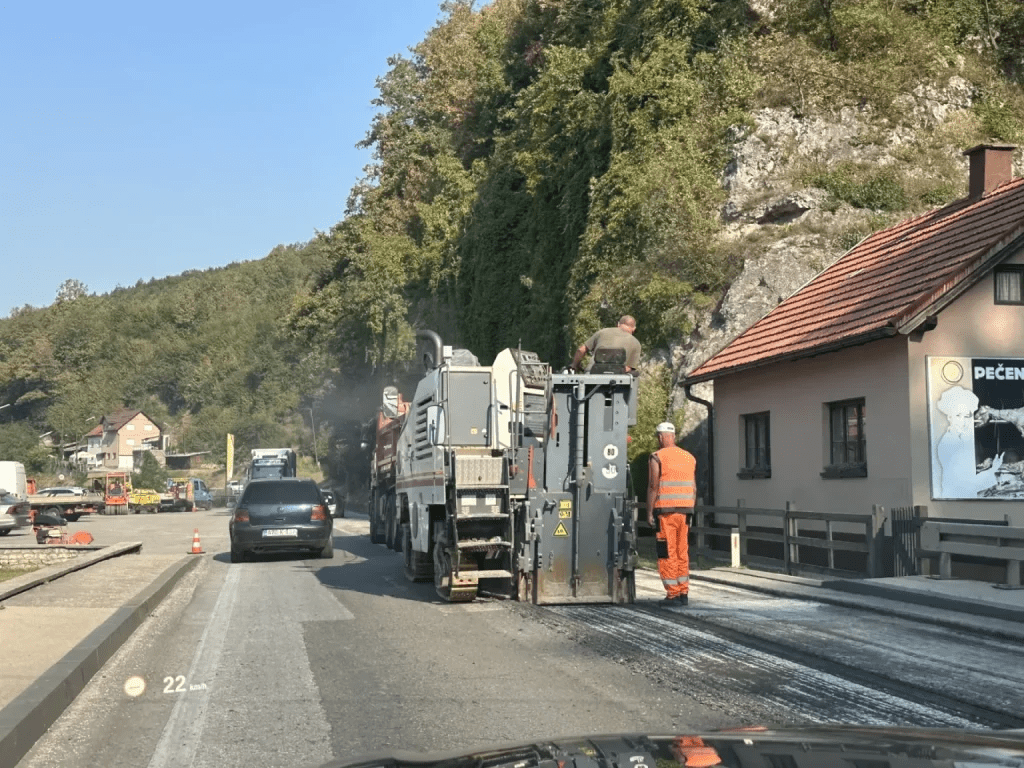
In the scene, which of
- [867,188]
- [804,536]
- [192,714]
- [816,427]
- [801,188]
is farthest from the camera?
[801,188]

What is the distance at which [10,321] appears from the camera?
152m

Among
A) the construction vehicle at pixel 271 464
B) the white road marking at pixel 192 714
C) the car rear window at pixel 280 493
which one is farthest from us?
the construction vehicle at pixel 271 464

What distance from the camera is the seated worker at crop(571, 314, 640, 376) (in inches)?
548

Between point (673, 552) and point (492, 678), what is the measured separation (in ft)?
15.7

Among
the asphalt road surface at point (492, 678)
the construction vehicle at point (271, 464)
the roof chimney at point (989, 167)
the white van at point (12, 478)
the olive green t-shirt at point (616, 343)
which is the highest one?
the roof chimney at point (989, 167)

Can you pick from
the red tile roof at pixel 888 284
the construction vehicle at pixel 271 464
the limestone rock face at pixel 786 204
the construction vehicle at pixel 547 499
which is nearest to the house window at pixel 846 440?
the red tile roof at pixel 888 284

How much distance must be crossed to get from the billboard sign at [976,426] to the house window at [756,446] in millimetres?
4506

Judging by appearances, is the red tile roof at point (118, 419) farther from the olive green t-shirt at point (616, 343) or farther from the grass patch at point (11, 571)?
the olive green t-shirt at point (616, 343)

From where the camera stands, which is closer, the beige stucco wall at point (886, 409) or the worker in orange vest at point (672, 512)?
the worker in orange vest at point (672, 512)

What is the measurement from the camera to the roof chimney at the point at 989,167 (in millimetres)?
21000

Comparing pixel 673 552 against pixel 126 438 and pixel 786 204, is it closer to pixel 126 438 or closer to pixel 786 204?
pixel 786 204

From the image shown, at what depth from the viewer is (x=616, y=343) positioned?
46.0ft

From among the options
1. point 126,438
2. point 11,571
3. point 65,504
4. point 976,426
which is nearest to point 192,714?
point 11,571

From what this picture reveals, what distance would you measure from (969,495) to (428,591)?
7.92 metres
